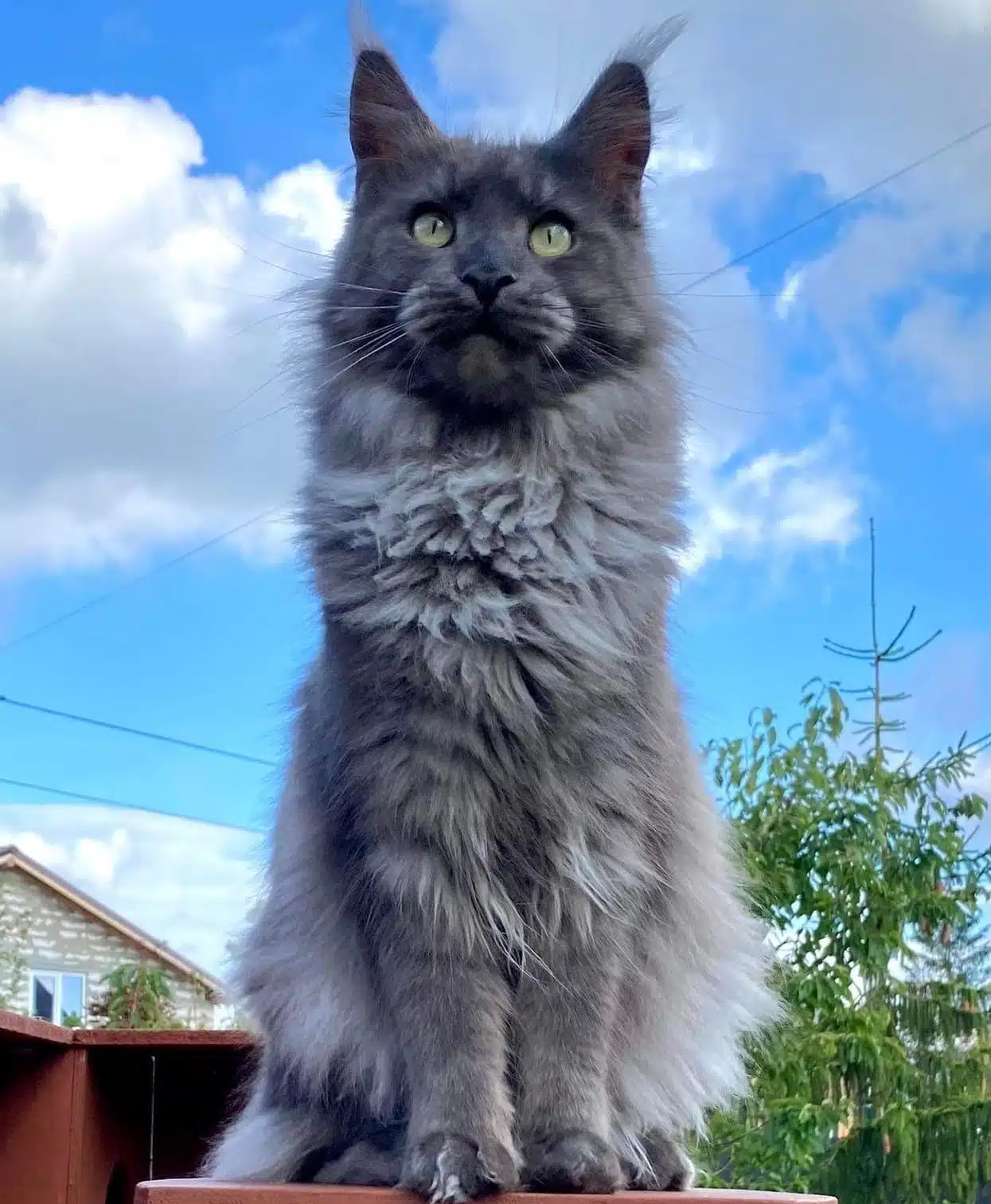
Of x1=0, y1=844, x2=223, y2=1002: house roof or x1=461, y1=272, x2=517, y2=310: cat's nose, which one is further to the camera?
x1=0, y1=844, x2=223, y2=1002: house roof

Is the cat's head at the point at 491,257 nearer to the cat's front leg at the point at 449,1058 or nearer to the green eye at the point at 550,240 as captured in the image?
the green eye at the point at 550,240

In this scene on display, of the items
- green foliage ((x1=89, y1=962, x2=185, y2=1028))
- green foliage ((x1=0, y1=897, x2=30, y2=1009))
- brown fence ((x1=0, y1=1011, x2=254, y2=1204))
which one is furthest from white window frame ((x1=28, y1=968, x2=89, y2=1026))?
brown fence ((x1=0, y1=1011, x2=254, y2=1204))

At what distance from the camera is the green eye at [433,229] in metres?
1.59

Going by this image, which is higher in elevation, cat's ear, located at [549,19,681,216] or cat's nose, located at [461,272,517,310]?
cat's ear, located at [549,19,681,216]

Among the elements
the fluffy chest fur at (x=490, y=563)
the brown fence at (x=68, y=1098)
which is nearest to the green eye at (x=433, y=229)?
the fluffy chest fur at (x=490, y=563)

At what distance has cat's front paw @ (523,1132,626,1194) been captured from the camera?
4.20 feet

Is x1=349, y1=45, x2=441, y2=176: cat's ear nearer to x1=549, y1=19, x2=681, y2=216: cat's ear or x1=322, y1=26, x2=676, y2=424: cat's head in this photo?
x1=322, y1=26, x2=676, y2=424: cat's head

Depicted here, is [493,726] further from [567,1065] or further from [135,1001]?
[135,1001]

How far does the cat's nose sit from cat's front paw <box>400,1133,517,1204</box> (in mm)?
922

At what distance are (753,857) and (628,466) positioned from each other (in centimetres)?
217

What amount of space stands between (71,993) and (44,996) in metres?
0.42

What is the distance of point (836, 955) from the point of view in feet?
12.3

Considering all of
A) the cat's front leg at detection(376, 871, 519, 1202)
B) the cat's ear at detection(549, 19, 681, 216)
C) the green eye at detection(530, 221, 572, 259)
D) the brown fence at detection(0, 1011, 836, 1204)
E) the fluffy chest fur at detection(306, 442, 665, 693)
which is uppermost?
the cat's ear at detection(549, 19, 681, 216)

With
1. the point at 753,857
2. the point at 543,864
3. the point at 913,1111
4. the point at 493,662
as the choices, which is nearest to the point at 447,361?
the point at 493,662
